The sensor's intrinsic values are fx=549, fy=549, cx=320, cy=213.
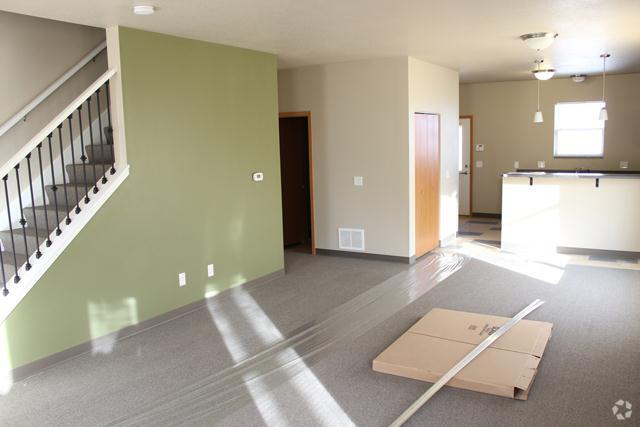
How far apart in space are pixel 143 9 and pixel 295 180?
14.8 ft

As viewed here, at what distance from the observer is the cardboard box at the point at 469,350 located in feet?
11.0

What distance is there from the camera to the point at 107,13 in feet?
13.1

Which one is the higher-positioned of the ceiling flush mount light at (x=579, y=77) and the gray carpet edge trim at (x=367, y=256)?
the ceiling flush mount light at (x=579, y=77)

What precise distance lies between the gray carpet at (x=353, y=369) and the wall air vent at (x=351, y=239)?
1.34 meters

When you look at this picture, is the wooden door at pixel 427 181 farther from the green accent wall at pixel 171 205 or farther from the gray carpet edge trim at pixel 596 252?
the green accent wall at pixel 171 205

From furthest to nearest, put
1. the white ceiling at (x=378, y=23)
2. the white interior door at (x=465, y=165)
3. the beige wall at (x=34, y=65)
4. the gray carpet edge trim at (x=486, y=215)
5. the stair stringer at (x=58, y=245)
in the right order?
the white interior door at (x=465, y=165) → the gray carpet edge trim at (x=486, y=215) → the beige wall at (x=34, y=65) → the white ceiling at (x=378, y=23) → the stair stringer at (x=58, y=245)

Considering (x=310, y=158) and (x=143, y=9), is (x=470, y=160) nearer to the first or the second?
(x=310, y=158)

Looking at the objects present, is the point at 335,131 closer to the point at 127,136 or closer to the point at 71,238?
the point at 127,136

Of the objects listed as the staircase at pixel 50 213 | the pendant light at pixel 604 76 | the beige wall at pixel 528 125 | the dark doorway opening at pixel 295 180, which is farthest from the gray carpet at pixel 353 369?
the beige wall at pixel 528 125

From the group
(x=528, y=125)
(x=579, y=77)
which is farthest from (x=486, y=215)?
(x=579, y=77)

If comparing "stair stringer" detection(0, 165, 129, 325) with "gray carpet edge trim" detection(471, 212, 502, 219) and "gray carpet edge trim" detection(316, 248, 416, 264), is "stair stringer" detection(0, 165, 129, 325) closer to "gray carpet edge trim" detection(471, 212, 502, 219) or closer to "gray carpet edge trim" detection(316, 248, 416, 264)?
"gray carpet edge trim" detection(316, 248, 416, 264)

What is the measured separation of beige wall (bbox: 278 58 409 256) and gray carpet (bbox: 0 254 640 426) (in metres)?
1.36

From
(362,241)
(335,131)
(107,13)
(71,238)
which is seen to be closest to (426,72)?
(335,131)

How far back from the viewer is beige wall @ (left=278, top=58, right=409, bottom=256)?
6.67 metres
